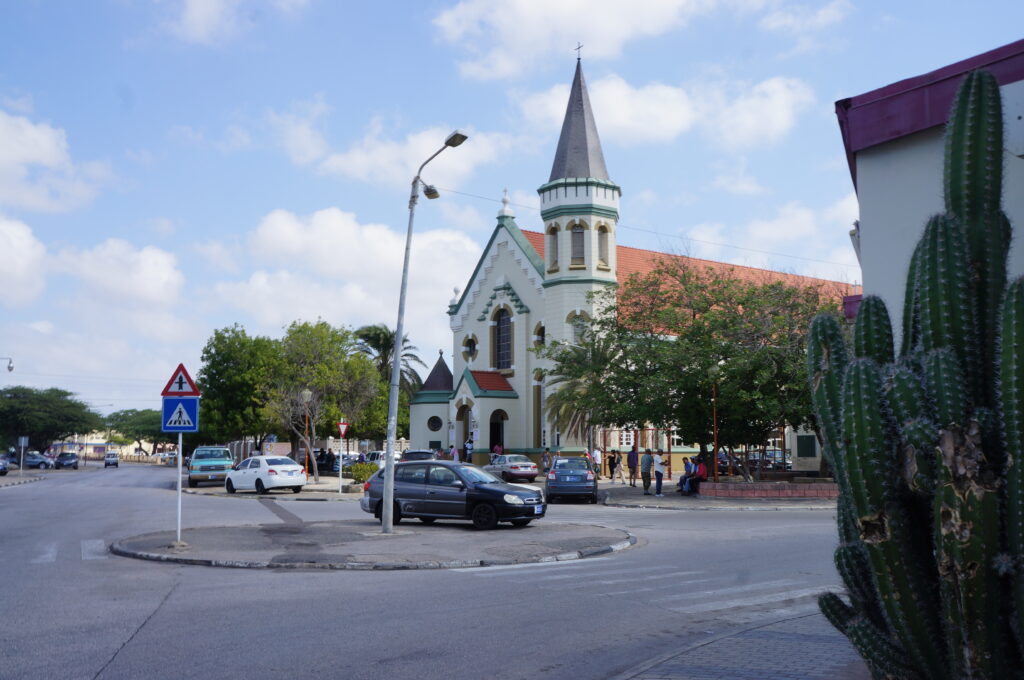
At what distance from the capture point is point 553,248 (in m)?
49.1

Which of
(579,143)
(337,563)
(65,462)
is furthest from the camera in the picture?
(65,462)

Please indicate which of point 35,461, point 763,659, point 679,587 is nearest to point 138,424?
point 35,461

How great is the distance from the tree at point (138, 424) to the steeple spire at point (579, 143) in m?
105

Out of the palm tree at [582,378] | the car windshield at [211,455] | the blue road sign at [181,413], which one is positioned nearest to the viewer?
the blue road sign at [181,413]

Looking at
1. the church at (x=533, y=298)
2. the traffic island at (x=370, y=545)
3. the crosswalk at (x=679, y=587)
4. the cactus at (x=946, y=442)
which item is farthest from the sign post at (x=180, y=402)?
the church at (x=533, y=298)

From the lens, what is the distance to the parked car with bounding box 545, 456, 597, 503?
2778 cm

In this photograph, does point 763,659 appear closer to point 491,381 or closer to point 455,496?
point 455,496

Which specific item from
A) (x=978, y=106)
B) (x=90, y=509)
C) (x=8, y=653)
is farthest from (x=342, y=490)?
(x=978, y=106)

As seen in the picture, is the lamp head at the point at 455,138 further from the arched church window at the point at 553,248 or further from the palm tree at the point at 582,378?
the arched church window at the point at 553,248

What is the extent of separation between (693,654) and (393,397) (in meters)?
10.8

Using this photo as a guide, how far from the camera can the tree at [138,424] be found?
141 meters

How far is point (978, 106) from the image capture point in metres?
5.32

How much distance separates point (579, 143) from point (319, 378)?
745 inches

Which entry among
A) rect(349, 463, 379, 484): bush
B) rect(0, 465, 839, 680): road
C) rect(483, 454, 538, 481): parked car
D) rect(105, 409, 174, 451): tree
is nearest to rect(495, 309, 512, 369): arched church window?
rect(483, 454, 538, 481): parked car
